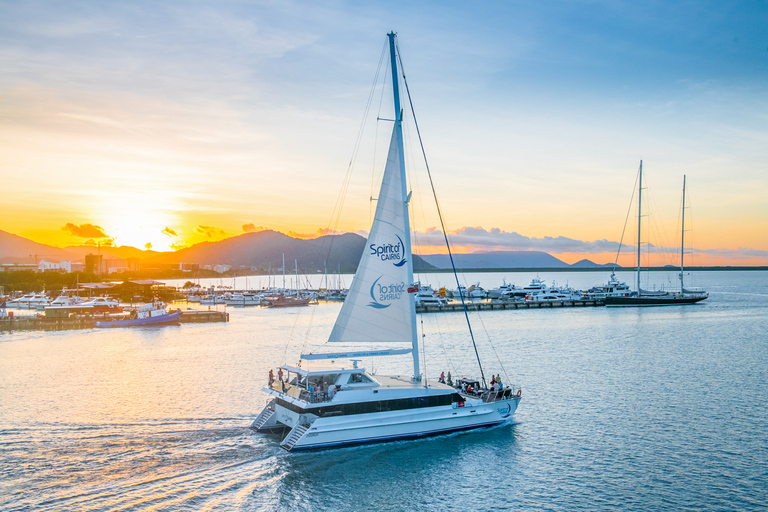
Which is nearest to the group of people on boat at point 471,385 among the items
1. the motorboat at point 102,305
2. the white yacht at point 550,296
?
the motorboat at point 102,305

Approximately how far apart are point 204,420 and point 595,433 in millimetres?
19271

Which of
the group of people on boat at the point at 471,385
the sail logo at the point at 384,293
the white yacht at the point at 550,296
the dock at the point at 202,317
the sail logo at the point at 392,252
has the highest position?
the sail logo at the point at 392,252

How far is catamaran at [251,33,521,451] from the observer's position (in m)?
24.1

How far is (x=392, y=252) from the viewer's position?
1032 inches

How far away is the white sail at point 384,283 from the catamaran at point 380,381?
0.15 feet

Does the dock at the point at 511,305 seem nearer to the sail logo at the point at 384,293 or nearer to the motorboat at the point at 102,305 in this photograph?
the motorboat at the point at 102,305

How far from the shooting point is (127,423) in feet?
93.8

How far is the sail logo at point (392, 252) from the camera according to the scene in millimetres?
26172

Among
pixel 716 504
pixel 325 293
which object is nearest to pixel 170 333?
pixel 716 504

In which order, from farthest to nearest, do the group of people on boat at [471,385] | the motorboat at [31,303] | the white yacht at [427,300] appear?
the white yacht at [427,300] < the motorboat at [31,303] < the group of people on boat at [471,385]

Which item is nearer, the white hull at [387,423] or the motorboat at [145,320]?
the white hull at [387,423]

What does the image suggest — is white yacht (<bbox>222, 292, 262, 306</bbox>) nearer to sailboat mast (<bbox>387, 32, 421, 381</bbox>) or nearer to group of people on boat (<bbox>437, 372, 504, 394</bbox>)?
group of people on boat (<bbox>437, 372, 504, 394</bbox>)

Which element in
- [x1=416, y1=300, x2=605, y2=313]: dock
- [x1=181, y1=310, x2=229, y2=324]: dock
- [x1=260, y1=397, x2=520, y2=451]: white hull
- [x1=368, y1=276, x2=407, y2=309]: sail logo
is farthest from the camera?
[x1=416, y1=300, x2=605, y2=313]: dock

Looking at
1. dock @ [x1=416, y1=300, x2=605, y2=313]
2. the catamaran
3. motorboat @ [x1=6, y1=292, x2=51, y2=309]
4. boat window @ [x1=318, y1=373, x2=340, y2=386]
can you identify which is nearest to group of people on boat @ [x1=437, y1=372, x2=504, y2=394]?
the catamaran
